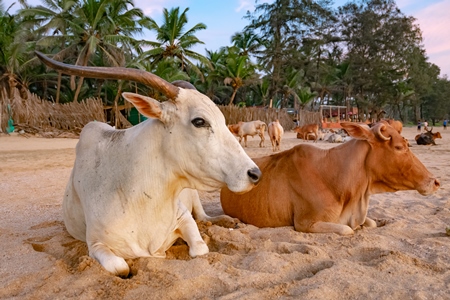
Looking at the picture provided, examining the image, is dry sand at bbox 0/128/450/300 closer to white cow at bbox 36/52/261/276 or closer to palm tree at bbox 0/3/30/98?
white cow at bbox 36/52/261/276

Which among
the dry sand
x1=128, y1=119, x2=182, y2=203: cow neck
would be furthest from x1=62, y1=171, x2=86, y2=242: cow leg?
x1=128, y1=119, x2=182, y2=203: cow neck

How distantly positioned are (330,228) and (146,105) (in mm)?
1941

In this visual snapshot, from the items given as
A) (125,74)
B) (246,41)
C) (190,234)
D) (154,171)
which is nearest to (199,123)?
(154,171)

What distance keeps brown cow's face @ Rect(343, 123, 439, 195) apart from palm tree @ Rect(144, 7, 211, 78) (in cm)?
2778

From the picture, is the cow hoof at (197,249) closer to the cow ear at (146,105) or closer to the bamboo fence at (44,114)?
the cow ear at (146,105)

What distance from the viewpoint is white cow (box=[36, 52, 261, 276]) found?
90.6 inches

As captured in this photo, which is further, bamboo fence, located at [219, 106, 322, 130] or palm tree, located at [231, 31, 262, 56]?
palm tree, located at [231, 31, 262, 56]

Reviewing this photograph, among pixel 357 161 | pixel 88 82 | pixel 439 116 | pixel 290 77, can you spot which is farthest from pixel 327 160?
pixel 439 116

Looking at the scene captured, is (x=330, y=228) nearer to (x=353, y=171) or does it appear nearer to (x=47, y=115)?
(x=353, y=171)

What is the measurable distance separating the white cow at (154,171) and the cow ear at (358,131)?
1.46m

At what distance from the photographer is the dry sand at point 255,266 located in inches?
79.7

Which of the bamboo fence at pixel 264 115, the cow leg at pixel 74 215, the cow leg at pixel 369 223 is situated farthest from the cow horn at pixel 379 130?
the bamboo fence at pixel 264 115

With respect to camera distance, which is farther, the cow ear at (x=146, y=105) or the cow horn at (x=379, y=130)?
the cow horn at (x=379, y=130)

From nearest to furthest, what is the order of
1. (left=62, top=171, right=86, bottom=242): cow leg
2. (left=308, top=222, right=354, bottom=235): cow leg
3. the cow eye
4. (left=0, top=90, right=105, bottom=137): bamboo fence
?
the cow eye → (left=62, top=171, right=86, bottom=242): cow leg → (left=308, top=222, right=354, bottom=235): cow leg → (left=0, top=90, right=105, bottom=137): bamboo fence
